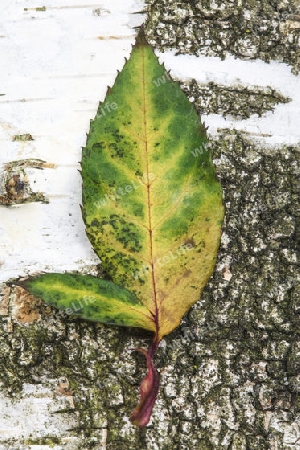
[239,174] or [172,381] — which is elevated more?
[239,174]

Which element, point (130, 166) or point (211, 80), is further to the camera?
point (211, 80)

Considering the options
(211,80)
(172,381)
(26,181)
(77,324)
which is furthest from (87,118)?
(172,381)

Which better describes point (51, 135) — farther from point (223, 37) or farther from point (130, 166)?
point (223, 37)

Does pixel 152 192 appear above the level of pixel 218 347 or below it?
above

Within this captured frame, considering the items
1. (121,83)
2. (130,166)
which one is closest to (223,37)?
(121,83)

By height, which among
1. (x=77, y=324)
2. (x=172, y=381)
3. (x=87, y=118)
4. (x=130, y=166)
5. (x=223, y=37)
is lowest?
(x=172, y=381)

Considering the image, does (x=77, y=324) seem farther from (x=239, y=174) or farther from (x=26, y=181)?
(x=239, y=174)
